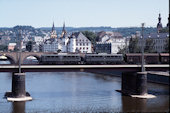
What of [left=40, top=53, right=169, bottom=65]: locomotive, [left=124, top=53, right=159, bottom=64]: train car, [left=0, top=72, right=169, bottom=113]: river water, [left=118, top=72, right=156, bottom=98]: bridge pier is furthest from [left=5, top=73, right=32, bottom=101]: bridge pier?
[left=124, top=53, right=159, bottom=64]: train car

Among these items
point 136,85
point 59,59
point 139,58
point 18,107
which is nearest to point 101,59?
point 139,58

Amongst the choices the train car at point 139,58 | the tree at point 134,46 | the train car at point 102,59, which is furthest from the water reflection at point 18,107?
the tree at point 134,46

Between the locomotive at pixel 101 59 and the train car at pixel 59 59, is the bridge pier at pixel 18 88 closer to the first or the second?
the train car at pixel 59 59

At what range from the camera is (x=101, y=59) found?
74.7 m

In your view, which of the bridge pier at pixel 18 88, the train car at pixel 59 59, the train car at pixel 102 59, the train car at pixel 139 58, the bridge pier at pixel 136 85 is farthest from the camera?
the train car at pixel 139 58

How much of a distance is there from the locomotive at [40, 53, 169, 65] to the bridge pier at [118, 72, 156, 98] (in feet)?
16.5

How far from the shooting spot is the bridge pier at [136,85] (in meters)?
66.4

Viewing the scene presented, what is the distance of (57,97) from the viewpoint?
215 feet

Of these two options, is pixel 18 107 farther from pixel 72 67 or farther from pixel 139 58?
pixel 139 58

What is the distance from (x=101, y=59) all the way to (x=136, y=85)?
10.4 meters

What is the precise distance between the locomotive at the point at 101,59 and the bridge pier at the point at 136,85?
16.5 ft

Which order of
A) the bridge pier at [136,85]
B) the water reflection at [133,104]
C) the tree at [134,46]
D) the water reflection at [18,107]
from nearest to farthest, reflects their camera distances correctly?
the water reflection at [18,107]
the water reflection at [133,104]
the bridge pier at [136,85]
the tree at [134,46]

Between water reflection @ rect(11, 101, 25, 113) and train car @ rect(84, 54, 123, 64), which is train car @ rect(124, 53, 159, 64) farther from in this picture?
water reflection @ rect(11, 101, 25, 113)

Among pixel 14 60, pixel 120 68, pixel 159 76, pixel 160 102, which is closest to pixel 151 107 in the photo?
pixel 160 102
